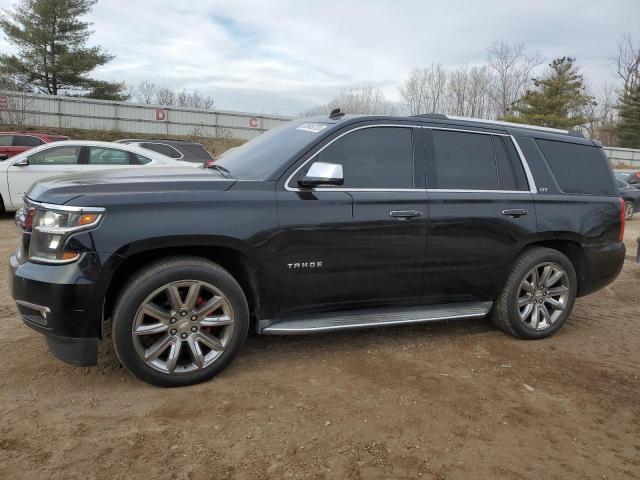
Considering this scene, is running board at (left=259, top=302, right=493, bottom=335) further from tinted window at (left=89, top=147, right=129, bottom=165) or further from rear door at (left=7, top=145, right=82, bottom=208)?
rear door at (left=7, top=145, right=82, bottom=208)

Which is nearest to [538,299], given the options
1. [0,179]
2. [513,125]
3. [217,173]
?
[513,125]

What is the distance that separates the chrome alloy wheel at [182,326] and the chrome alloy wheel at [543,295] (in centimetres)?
261

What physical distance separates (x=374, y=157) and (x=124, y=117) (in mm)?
29915

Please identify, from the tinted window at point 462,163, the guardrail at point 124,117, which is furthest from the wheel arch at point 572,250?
the guardrail at point 124,117

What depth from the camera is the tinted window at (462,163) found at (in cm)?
405

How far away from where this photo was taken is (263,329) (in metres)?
3.54

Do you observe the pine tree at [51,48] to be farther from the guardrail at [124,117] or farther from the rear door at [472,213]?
the rear door at [472,213]

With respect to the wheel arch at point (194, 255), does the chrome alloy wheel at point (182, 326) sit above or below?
below

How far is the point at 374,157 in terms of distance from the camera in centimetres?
386

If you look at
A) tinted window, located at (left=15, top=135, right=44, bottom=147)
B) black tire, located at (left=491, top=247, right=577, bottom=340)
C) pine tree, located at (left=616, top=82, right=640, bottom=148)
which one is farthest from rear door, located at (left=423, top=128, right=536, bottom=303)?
pine tree, located at (left=616, top=82, right=640, bottom=148)

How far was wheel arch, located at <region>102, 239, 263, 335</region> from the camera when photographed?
3182mm

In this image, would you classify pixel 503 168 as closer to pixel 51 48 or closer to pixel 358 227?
pixel 358 227

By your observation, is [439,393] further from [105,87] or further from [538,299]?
[105,87]

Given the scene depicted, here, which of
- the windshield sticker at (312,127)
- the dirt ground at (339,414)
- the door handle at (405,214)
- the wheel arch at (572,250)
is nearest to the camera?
the dirt ground at (339,414)
